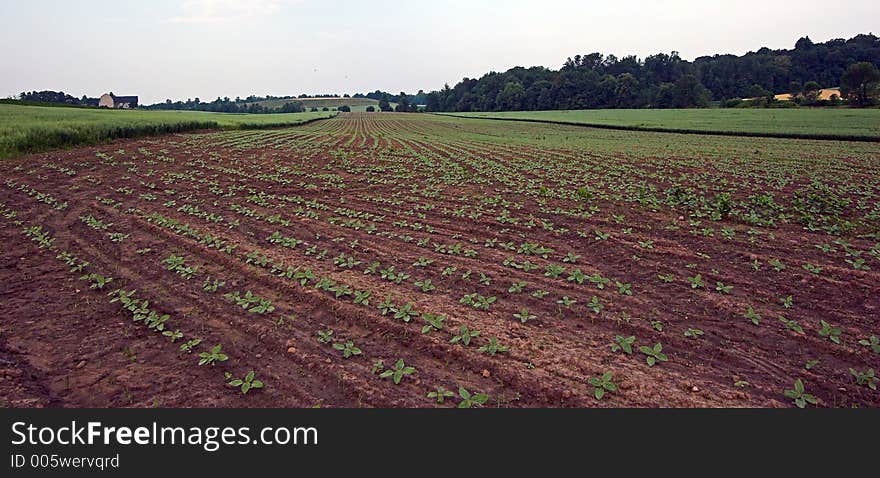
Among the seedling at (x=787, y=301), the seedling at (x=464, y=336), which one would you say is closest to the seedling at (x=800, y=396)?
the seedling at (x=787, y=301)

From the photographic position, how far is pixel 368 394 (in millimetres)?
4031

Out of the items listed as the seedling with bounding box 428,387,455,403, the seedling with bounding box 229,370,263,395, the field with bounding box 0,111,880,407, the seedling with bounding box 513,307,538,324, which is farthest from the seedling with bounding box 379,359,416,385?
the seedling with bounding box 513,307,538,324

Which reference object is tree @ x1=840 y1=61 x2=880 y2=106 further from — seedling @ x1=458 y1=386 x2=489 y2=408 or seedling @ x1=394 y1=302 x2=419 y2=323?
seedling @ x1=458 y1=386 x2=489 y2=408

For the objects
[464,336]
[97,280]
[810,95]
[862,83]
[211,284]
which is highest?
[862,83]

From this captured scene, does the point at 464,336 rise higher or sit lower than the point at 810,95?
lower

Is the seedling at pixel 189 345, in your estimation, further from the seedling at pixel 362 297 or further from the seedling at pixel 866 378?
the seedling at pixel 866 378

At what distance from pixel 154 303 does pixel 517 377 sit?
4.73 metres

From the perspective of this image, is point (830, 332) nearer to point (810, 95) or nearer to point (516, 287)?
point (516, 287)

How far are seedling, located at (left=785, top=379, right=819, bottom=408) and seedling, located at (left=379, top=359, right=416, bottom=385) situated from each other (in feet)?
11.1

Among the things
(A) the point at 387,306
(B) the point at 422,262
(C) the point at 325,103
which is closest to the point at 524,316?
(A) the point at 387,306

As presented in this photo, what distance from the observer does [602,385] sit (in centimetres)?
412

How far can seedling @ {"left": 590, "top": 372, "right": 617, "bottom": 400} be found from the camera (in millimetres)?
Answer: 4001

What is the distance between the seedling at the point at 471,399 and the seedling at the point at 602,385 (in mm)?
997

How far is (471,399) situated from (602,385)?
1.23 metres
